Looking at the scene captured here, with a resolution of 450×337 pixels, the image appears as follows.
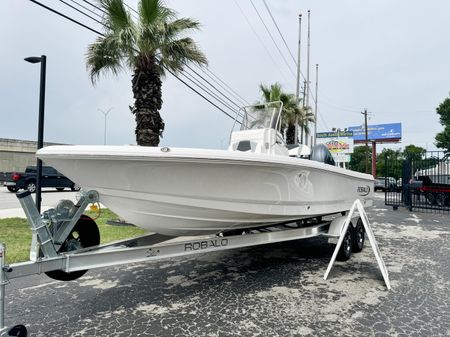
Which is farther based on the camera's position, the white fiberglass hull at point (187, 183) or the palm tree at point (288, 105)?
the palm tree at point (288, 105)

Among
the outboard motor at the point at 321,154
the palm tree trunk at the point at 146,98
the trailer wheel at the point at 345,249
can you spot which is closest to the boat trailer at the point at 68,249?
the trailer wheel at the point at 345,249

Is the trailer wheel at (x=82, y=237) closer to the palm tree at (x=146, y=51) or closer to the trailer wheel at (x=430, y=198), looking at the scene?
the palm tree at (x=146, y=51)

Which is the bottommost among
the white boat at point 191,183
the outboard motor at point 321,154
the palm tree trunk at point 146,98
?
the white boat at point 191,183

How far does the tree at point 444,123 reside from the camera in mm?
34781

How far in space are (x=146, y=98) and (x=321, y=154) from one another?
208 inches

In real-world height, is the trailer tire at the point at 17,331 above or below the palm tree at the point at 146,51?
below

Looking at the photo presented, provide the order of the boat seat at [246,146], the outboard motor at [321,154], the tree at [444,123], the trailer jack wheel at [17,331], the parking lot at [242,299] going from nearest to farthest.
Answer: the trailer jack wheel at [17,331], the parking lot at [242,299], the boat seat at [246,146], the outboard motor at [321,154], the tree at [444,123]

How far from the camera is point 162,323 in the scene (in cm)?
282

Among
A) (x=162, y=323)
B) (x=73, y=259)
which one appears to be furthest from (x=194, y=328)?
(x=73, y=259)

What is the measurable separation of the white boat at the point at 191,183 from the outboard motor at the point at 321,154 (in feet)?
2.45

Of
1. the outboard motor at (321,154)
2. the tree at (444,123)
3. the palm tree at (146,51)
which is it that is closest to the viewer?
the outboard motor at (321,154)

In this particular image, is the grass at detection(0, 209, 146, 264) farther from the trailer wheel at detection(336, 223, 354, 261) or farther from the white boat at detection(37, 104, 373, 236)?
the trailer wheel at detection(336, 223, 354, 261)

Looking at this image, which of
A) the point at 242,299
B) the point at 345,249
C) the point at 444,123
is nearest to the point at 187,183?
the point at 242,299

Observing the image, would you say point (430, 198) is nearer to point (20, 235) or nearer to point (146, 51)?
point (146, 51)
